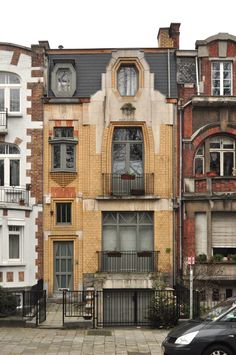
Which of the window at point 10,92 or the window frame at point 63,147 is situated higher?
the window at point 10,92

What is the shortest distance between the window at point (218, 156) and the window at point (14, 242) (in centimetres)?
904

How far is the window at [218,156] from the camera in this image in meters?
30.6

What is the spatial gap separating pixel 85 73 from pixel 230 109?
7.26 m

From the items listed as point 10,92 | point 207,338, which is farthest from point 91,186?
point 207,338

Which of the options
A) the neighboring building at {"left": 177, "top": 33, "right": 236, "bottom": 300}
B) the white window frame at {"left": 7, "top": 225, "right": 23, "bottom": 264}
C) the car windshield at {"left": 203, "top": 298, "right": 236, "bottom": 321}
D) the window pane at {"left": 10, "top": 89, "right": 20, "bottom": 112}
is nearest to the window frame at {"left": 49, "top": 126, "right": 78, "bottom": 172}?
the window pane at {"left": 10, "top": 89, "right": 20, "bottom": 112}

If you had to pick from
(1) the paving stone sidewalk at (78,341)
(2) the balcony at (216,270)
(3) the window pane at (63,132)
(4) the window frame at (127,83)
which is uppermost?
(4) the window frame at (127,83)

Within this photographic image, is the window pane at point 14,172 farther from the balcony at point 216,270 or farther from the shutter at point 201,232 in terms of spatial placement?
the balcony at point 216,270

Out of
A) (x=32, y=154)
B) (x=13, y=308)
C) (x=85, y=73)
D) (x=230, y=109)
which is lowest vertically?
(x=13, y=308)

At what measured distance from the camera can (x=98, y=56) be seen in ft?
103

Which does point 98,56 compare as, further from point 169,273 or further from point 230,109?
point 169,273

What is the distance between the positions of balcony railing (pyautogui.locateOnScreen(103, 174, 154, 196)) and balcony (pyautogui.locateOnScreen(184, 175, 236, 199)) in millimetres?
1844

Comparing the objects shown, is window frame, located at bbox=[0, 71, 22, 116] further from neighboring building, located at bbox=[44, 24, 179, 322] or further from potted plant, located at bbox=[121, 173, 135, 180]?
potted plant, located at bbox=[121, 173, 135, 180]

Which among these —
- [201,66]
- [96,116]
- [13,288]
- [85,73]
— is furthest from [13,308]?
[201,66]

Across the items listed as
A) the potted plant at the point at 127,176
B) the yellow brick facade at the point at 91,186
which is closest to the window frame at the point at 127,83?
the yellow brick facade at the point at 91,186
